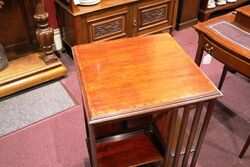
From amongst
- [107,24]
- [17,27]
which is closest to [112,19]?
[107,24]

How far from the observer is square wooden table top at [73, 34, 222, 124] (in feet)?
3.00

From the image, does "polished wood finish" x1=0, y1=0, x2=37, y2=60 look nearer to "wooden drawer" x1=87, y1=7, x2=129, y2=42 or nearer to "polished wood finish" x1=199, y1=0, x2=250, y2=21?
"wooden drawer" x1=87, y1=7, x2=129, y2=42

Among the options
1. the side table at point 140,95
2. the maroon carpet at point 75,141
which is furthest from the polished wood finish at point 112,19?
the side table at point 140,95

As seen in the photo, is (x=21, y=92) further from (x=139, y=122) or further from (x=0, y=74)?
(x=139, y=122)

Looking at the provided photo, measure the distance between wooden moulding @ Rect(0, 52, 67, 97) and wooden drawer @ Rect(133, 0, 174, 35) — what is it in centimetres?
77

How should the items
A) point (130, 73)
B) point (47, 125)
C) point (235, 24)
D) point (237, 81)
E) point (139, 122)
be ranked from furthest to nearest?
point (237, 81), point (47, 125), point (235, 24), point (139, 122), point (130, 73)

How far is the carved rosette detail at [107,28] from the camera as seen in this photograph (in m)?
2.13

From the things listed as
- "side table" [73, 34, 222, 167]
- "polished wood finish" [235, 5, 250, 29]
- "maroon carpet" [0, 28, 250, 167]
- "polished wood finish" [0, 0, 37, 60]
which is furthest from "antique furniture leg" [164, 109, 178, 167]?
"polished wood finish" [0, 0, 37, 60]

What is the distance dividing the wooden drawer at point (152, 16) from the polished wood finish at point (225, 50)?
2.72 feet

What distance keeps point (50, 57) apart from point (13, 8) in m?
0.48

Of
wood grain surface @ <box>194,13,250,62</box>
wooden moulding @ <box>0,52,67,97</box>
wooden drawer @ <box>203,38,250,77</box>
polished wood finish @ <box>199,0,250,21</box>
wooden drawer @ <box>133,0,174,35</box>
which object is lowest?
wooden moulding @ <box>0,52,67,97</box>

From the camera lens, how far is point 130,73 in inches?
41.3

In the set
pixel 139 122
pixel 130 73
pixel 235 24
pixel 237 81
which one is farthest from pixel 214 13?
pixel 130 73

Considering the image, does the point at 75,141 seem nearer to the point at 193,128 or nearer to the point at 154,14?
the point at 193,128
